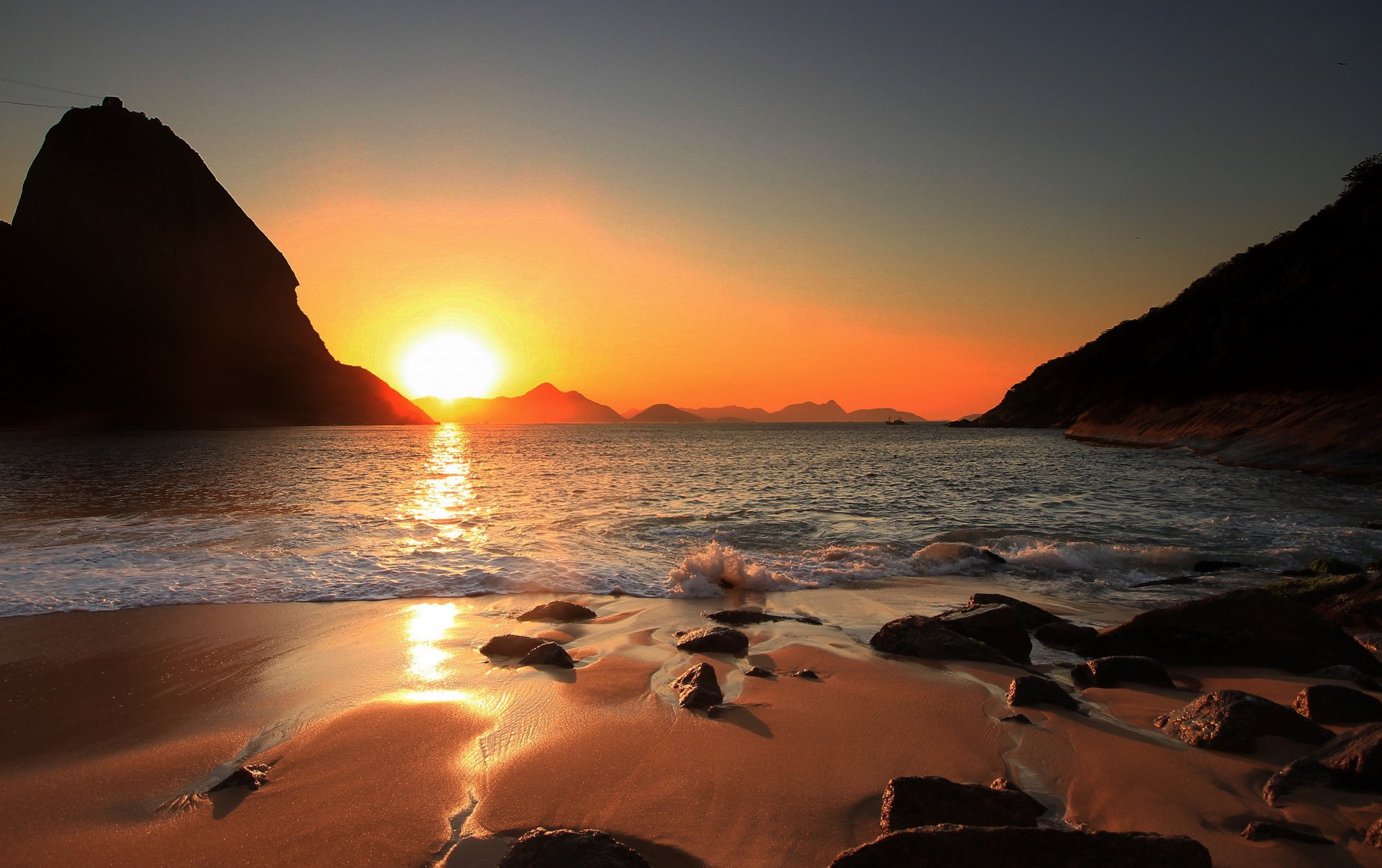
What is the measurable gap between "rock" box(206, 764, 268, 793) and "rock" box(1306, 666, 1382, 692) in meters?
8.42

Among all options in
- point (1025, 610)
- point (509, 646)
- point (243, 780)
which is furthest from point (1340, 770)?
point (243, 780)

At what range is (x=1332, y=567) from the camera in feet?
35.2

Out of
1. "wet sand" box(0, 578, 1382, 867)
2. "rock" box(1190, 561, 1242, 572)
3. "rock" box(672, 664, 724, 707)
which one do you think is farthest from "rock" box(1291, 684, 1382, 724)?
"rock" box(1190, 561, 1242, 572)

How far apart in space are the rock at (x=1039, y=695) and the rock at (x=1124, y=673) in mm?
693

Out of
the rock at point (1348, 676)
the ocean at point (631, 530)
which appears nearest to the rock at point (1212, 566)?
the ocean at point (631, 530)

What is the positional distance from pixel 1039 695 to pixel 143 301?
144458 mm

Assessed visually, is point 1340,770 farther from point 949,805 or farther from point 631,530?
point 631,530

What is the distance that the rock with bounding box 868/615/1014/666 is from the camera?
647 centimetres

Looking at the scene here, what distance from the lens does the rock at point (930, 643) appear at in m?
6.47

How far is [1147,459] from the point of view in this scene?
35938mm

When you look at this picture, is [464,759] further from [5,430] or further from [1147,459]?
[5,430]

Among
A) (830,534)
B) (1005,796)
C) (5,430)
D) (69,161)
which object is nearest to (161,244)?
(69,161)

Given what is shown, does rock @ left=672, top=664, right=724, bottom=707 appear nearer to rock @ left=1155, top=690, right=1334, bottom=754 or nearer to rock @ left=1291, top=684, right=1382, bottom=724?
rock @ left=1155, top=690, right=1334, bottom=754

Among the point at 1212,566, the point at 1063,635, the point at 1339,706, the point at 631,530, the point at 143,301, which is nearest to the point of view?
the point at 1339,706
